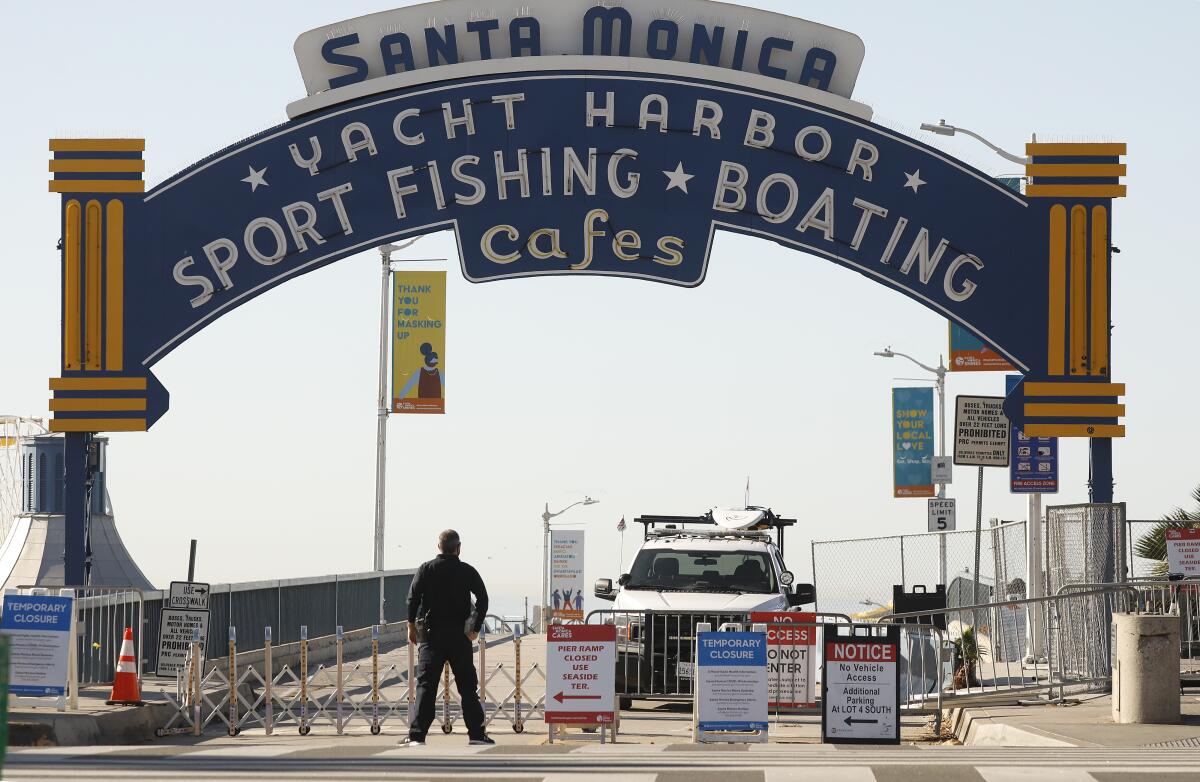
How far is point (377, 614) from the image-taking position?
35.7 metres

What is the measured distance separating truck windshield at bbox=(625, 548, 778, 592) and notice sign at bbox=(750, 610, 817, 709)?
8.10 feet

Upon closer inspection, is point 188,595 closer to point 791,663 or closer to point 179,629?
point 179,629

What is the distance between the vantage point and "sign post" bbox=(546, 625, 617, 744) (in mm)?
16266

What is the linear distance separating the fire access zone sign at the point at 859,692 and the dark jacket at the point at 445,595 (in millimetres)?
3541

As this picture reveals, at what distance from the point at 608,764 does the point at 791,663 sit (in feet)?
23.7

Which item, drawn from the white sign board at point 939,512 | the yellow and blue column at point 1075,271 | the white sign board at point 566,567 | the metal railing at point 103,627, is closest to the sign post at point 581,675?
the metal railing at point 103,627

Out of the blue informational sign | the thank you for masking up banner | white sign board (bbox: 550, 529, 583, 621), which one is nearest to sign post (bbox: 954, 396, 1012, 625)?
the blue informational sign

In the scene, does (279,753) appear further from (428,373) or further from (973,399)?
(428,373)

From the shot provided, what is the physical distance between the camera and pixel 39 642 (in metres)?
16.8

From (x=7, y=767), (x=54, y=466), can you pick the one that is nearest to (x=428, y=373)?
(x=7, y=767)

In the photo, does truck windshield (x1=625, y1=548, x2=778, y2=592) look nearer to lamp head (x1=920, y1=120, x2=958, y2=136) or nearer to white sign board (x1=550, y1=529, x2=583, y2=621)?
lamp head (x1=920, y1=120, x2=958, y2=136)

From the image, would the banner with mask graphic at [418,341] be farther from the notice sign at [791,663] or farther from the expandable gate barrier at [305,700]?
the notice sign at [791,663]

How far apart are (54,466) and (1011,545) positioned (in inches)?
1956

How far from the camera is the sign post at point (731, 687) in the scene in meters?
15.8
